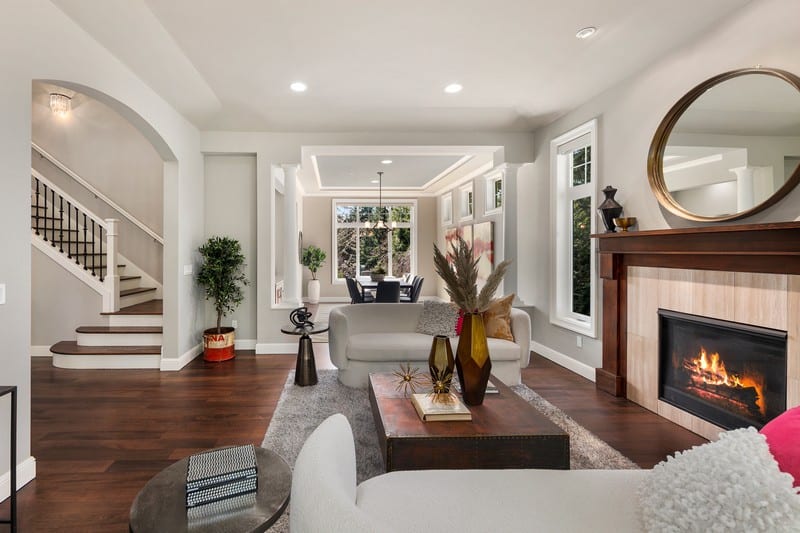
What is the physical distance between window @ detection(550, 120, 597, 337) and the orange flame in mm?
1203

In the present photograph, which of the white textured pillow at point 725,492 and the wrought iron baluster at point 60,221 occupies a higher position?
the wrought iron baluster at point 60,221

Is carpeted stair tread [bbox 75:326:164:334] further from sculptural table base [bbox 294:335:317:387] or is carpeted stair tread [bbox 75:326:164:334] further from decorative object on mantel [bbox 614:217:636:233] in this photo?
decorative object on mantel [bbox 614:217:636:233]

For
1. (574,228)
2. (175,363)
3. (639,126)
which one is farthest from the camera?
(574,228)

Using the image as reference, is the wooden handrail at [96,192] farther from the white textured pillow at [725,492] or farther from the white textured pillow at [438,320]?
the white textured pillow at [725,492]

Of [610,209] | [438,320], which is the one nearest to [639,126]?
[610,209]

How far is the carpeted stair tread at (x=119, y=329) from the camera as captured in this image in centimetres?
492

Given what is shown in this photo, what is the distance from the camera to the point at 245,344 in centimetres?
563

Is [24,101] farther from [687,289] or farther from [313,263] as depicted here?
[313,263]

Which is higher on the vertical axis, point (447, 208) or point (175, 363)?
point (447, 208)

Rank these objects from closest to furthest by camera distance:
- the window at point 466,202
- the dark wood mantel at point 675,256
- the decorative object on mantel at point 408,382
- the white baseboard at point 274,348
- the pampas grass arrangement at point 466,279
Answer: the pampas grass arrangement at point 466,279, the dark wood mantel at point 675,256, the decorative object on mantel at point 408,382, the white baseboard at point 274,348, the window at point 466,202

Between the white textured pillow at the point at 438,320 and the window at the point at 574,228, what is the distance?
1383 millimetres

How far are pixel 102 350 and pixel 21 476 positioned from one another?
2701 mm

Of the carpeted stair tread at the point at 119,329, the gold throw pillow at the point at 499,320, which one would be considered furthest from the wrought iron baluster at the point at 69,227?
the gold throw pillow at the point at 499,320

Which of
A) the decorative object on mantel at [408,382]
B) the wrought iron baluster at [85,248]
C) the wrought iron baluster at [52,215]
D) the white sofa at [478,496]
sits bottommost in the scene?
the decorative object on mantel at [408,382]
